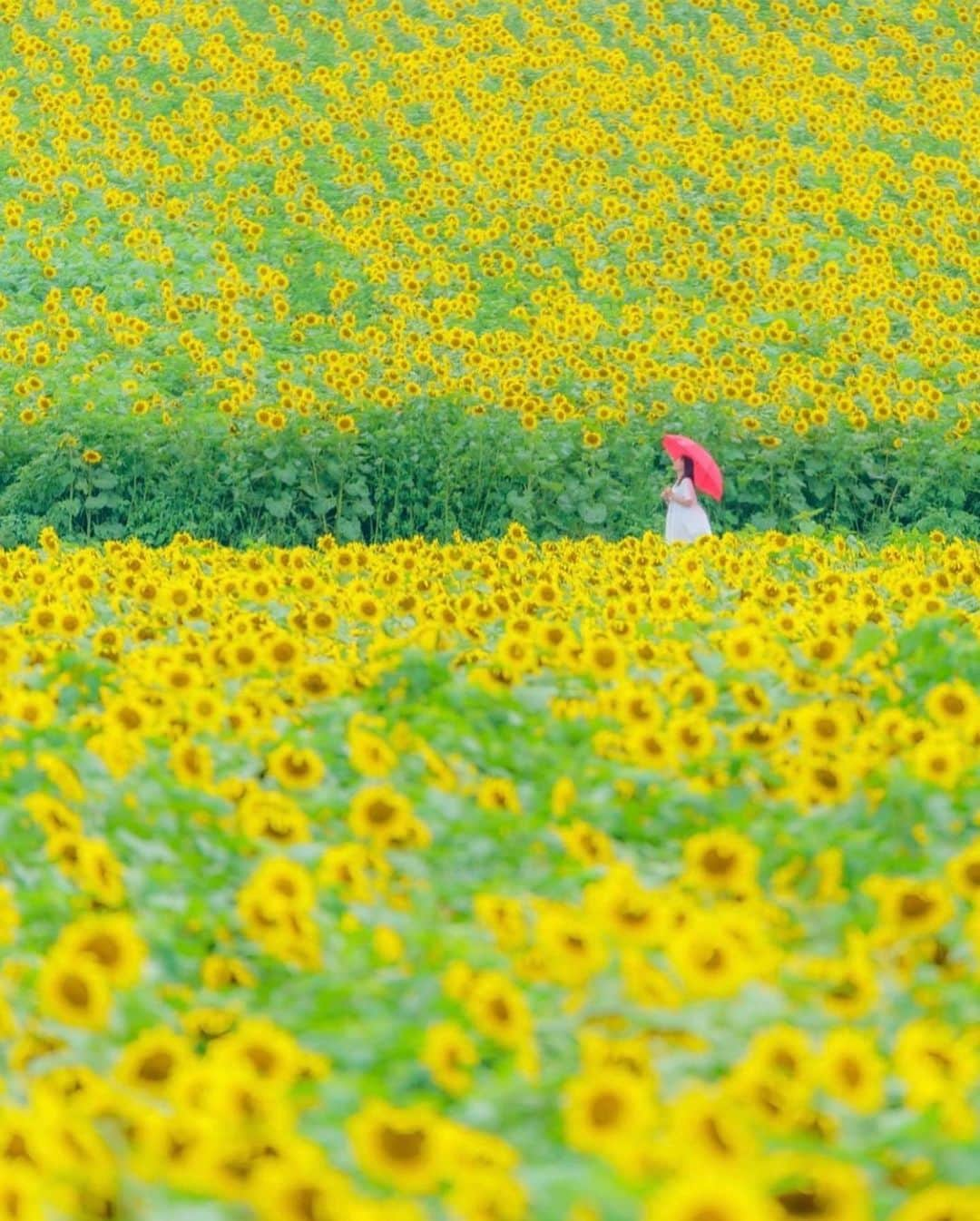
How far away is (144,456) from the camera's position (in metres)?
11.9

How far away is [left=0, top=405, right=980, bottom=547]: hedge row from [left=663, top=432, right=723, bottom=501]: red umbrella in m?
1.24

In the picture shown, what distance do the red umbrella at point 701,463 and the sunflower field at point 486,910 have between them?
14.6 feet

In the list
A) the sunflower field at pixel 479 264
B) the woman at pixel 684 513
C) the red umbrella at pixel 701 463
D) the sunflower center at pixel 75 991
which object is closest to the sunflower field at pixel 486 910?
the sunflower center at pixel 75 991

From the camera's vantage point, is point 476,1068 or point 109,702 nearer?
point 476,1068

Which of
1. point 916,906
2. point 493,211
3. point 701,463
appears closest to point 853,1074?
point 916,906

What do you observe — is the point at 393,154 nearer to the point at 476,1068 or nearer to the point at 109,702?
the point at 109,702

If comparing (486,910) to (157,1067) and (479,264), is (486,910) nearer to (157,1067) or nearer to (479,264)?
(157,1067)

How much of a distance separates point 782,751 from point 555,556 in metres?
3.66

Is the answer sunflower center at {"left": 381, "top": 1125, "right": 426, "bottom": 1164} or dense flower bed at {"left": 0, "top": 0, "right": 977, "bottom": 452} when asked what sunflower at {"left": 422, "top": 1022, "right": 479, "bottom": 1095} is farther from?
dense flower bed at {"left": 0, "top": 0, "right": 977, "bottom": 452}

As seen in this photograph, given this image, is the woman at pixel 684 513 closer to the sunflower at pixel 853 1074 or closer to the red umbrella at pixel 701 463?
the red umbrella at pixel 701 463

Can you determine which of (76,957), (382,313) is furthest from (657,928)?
(382,313)

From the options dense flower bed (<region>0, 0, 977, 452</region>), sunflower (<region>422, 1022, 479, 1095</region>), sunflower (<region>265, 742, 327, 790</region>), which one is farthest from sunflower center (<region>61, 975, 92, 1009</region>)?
dense flower bed (<region>0, 0, 977, 452</region>)

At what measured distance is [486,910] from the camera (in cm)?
340

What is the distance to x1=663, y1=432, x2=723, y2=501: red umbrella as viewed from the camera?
10594 millimetres
